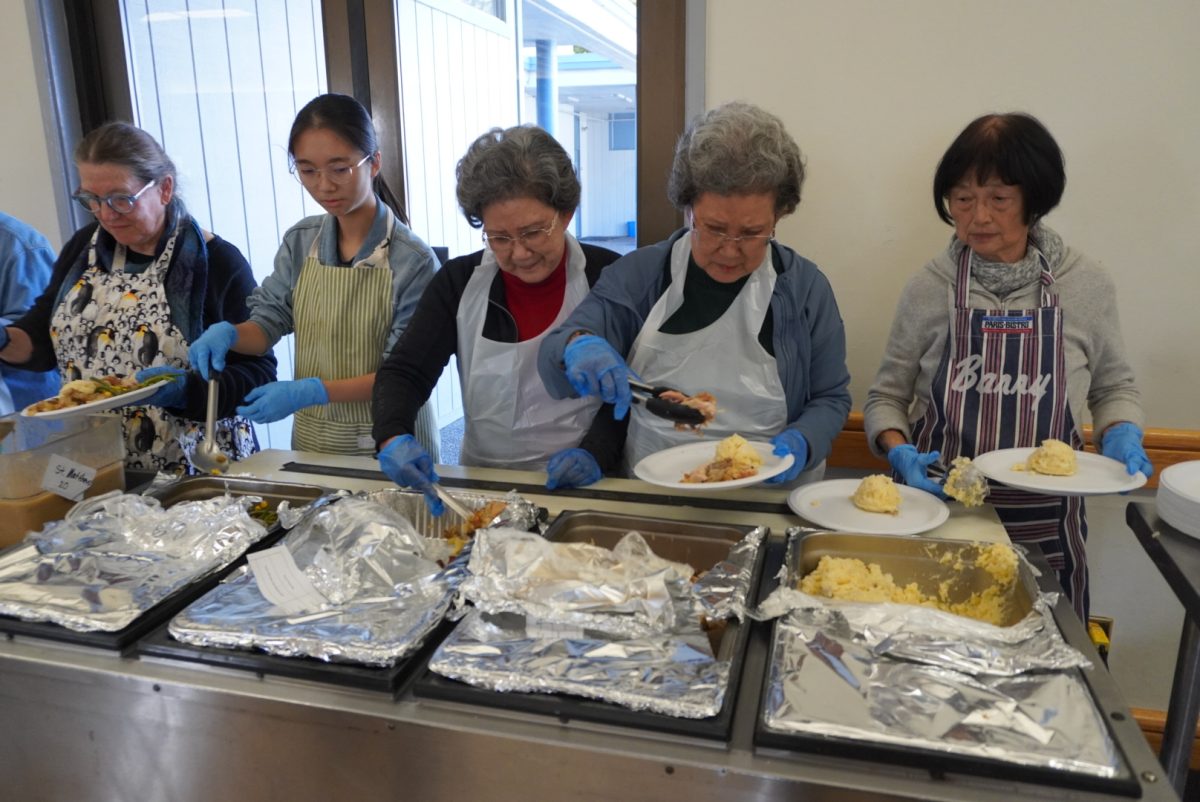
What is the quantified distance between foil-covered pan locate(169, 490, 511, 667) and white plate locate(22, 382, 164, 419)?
0.64 meters

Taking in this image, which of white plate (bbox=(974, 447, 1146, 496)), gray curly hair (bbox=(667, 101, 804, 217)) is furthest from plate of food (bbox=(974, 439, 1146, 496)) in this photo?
gray curly hair (bbox=(667, 101, 804, 217))

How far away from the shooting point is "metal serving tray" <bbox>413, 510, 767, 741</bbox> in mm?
992

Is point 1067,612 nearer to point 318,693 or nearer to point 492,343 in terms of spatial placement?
point 318,693

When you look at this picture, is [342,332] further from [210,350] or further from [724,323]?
[724,323]

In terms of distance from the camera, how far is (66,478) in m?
1.67

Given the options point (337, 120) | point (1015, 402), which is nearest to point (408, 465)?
point (337, 120)

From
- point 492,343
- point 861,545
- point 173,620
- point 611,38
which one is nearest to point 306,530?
point 173,620

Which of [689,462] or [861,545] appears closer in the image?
[861,545]

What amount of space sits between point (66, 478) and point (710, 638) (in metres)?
1.33

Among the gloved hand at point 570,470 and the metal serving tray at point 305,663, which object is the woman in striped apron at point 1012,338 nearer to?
the gloved hand at point 570,470

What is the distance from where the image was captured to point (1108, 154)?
7.38 ft

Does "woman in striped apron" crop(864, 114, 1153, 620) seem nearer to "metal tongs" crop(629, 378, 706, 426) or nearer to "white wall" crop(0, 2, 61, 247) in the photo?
"metal tongs" crop(629, 378, 706, 426)

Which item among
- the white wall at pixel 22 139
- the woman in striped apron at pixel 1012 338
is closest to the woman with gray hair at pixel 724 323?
the woman in striped apron at pixel 1012 338

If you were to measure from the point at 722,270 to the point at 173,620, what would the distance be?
49.6 inches
